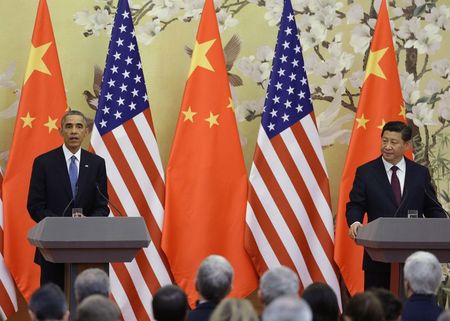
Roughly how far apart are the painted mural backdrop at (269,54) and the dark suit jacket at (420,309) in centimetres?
353

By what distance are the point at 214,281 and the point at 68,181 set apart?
7.49 ft

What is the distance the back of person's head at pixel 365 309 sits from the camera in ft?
13.1

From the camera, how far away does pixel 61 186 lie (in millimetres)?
6480

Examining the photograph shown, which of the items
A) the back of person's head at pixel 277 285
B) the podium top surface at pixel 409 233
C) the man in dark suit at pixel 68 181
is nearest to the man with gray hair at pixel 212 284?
the back of person's head at pixel 277 285

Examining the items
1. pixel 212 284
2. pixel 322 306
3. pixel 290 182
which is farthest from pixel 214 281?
pixel 290 182

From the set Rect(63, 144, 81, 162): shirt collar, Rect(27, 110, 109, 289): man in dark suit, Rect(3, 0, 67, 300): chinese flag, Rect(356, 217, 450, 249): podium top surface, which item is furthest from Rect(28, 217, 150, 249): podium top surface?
Rect(3, 0, 67, 300): chinese flag

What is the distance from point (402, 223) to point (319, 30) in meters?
2.74

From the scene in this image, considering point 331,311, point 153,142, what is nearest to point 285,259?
point 153,142

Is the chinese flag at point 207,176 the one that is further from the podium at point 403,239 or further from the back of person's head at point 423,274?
the back of person's head at point 423,274

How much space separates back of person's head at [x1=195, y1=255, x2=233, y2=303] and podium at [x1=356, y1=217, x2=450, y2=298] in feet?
4.85

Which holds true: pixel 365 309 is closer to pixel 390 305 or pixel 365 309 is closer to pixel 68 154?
pixel 390 305

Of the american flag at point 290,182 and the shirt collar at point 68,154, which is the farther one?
the american flag at point 290,182

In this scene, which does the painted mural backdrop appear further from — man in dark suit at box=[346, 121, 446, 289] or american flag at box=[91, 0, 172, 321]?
man in dark suit at box=[346, 121, 446, 289]

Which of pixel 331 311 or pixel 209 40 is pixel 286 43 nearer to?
pixel 209 40
